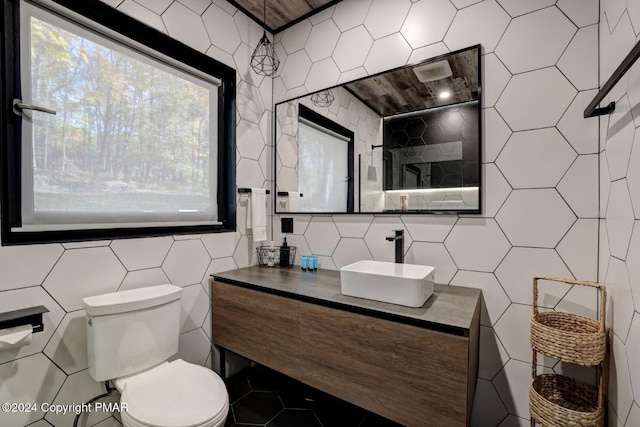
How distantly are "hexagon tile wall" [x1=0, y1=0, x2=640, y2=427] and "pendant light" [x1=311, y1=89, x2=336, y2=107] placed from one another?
0.28 m

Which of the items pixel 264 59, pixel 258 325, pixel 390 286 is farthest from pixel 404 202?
pixel 264 59

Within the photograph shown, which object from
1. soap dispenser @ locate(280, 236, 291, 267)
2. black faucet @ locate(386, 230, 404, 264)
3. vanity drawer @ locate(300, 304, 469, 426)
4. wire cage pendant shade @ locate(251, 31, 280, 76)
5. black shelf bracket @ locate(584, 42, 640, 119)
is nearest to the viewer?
black shelf bracket @ locate(584, 42, 640, 119)

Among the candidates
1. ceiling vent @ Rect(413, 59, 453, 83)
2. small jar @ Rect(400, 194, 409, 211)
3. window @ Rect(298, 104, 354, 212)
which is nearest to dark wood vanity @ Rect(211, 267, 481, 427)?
small jar @ Rect(400, 194, 409, 211)

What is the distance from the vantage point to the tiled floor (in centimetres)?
162

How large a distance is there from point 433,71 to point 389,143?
17.4 inches

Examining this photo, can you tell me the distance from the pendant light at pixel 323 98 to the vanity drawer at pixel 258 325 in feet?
4.42

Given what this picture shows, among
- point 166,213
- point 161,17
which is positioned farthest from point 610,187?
point 161,17

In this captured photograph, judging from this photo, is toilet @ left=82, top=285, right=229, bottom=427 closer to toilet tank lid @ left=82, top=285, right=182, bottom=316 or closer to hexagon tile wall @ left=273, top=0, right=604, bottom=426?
toilet tank lid @ left=82, top=285, right=182, bottom=316

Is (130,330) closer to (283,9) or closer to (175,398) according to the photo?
(175,398)

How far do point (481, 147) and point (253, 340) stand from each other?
5.17ft

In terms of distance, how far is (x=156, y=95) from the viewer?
1701mm

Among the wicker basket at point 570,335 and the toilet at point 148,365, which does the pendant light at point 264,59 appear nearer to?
the toilet at point 148,365

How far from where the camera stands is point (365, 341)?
4.01 feet

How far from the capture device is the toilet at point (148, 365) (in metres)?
1.12
